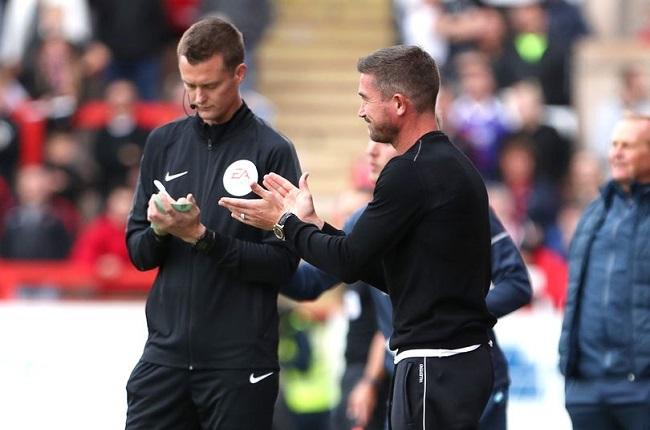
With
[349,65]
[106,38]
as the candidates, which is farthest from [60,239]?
[349,65]

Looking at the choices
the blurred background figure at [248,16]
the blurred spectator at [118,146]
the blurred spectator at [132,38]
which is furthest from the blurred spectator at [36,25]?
the blurred background figure at [248,16]

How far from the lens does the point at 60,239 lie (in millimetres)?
13219

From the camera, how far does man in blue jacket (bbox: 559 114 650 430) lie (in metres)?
7.24

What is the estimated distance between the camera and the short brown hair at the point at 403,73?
5777 mm

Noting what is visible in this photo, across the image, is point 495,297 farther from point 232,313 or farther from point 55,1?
point 55,1

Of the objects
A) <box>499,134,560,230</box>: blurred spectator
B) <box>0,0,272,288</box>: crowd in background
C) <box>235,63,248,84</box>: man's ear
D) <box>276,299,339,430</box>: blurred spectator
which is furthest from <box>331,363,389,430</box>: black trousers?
<box>499,134,560,230</box>: blurred spectator

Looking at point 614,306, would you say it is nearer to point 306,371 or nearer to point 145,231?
point 145,231

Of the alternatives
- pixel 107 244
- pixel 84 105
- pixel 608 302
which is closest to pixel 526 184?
pixel 107 244

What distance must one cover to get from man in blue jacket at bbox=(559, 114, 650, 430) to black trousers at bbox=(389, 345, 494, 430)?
5.45ft

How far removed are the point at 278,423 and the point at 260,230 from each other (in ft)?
16.2

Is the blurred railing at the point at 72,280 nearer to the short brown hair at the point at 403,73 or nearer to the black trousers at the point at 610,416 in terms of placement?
the black trousers at the point at 610,416

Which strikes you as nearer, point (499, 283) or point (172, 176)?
point (172, 176)

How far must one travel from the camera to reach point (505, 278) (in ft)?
23.4

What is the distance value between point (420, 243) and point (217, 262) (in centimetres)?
89
